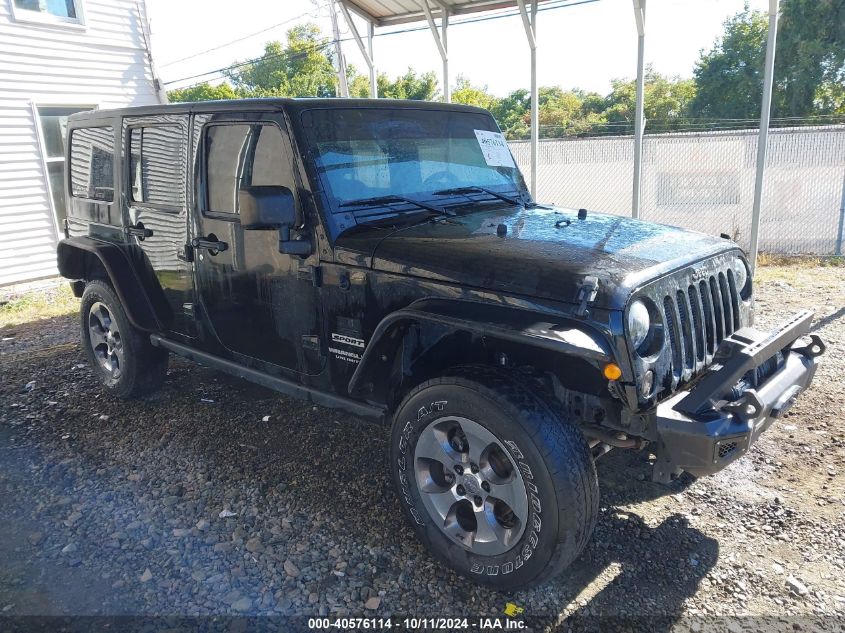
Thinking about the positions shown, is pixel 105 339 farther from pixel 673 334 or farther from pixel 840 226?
pixel 840 226

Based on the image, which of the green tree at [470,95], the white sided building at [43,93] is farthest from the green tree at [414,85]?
the white sided building at [43,93]

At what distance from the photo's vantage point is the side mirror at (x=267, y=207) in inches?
115

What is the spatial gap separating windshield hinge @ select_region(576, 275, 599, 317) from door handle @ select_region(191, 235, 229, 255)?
6.93 feet

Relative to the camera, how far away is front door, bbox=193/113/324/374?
3.30 metres

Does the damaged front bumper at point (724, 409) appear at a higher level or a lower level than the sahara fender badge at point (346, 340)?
lower

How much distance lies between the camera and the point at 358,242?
9.98ft

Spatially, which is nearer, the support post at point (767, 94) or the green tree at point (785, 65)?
the support post at point (767, 94)

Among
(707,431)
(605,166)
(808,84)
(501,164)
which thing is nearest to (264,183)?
(501,164)

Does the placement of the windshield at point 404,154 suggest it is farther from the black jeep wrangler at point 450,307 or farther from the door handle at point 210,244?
the door handle at point 210,244

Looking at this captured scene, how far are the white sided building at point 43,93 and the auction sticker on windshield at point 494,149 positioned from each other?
7.15 metres

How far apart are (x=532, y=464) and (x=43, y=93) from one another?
10089mm

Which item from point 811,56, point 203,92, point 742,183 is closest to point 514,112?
point 811,56

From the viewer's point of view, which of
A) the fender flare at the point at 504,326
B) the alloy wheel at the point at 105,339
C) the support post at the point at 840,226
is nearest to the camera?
the fender flare at the point at 504,326

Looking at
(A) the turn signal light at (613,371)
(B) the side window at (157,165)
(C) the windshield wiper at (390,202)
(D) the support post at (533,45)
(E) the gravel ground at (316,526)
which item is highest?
(D) the support post at (533,45)
